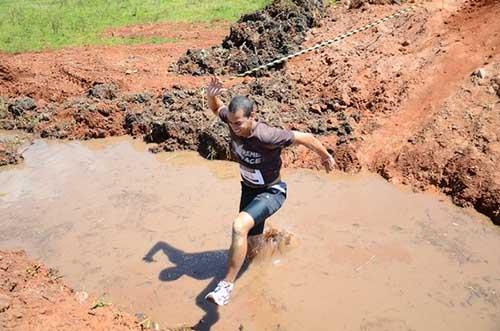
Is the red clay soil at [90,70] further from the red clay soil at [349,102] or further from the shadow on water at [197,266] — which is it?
the shadow on water at [197,266]

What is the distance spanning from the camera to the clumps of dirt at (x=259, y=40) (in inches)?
431

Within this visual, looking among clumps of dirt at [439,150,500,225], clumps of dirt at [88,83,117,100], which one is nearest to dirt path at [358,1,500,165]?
clumps of dirt at [439,150,500,225]

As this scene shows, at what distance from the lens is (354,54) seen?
975cm

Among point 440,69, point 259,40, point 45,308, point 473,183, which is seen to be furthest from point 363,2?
point 45,308

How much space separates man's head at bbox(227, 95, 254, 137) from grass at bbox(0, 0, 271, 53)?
10248 mm

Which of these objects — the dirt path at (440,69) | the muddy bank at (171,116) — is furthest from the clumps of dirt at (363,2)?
the muddy bank at (171,116)

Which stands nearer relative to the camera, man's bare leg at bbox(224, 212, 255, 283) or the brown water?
man's bare leg at bbox(224, 212, 255, 283)

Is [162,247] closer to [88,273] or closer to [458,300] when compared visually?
[88,273]

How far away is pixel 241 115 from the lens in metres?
4.59

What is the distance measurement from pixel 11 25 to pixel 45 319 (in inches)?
599

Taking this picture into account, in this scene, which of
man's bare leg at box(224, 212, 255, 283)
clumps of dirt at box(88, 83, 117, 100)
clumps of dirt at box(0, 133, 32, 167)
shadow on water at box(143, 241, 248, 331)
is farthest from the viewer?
clumps of dirt at box(88, 83, 117, 100)

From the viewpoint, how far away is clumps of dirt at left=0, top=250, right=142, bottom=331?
13.9ft

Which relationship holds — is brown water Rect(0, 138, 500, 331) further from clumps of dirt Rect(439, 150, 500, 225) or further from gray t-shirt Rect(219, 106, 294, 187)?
gray t-shirt Rect(219, 106, 294, 187)

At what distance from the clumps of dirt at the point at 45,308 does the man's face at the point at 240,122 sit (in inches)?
76.6
